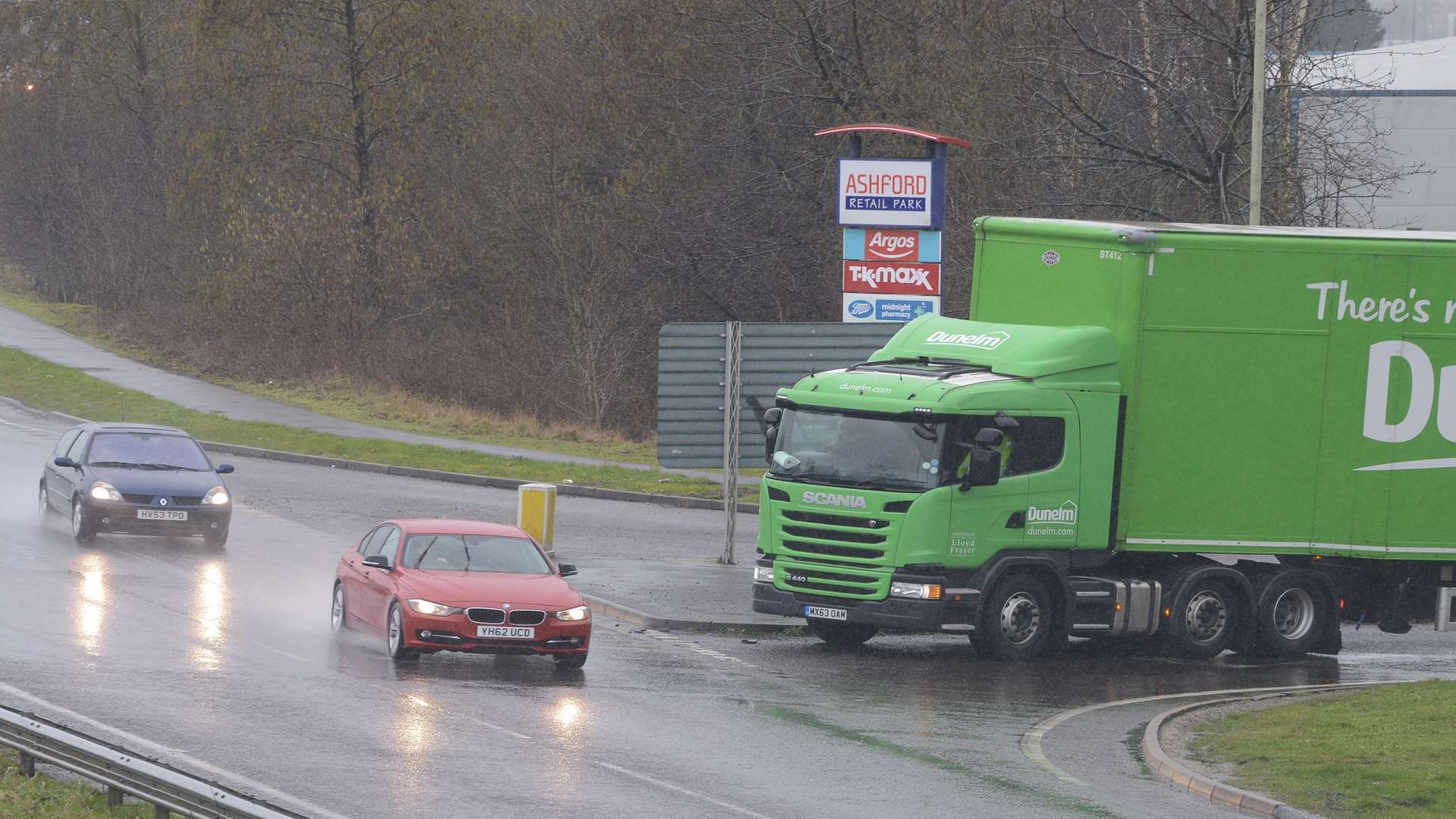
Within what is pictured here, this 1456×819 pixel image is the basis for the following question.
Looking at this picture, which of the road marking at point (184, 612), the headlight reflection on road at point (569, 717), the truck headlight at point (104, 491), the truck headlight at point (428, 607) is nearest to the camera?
the headlight reflection on road at point (569, 717)

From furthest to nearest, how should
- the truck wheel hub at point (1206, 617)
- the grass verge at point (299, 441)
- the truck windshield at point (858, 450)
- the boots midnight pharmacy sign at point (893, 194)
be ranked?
the grass verge at point (299, 441) → the boots midnight pharmacy sign at point (893, 194) → the truck wheel hub at point (1206, 617) → the truck windshield at point (858, 450)

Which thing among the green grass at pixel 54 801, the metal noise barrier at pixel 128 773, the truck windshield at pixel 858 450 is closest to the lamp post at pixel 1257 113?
the truck windshield at pixel 858 450

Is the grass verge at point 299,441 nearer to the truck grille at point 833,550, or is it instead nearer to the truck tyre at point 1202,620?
the truck grille at point 833,550

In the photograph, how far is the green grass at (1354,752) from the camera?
11.6m

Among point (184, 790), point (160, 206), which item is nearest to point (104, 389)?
point (160, 206)

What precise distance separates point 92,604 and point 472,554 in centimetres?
411

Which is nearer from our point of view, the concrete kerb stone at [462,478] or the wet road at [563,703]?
the wet road at [563,703]

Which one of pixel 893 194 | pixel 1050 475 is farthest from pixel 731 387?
pixel 1050 475

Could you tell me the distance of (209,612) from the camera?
18.1m

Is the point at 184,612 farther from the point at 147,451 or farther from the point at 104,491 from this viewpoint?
the point at 147,451

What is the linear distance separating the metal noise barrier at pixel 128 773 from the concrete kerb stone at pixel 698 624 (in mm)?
9566

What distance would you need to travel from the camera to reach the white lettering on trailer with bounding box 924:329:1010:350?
18812 millimetres

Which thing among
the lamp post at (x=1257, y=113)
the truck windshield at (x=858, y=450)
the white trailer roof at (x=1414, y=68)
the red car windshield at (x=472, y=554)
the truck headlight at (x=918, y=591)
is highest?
the white trailer roof at (x=1414, y=68)

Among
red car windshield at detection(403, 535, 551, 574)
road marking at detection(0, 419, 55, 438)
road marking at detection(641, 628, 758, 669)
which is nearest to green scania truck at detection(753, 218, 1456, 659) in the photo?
road marking at detection(641, 628, 758, 669)
